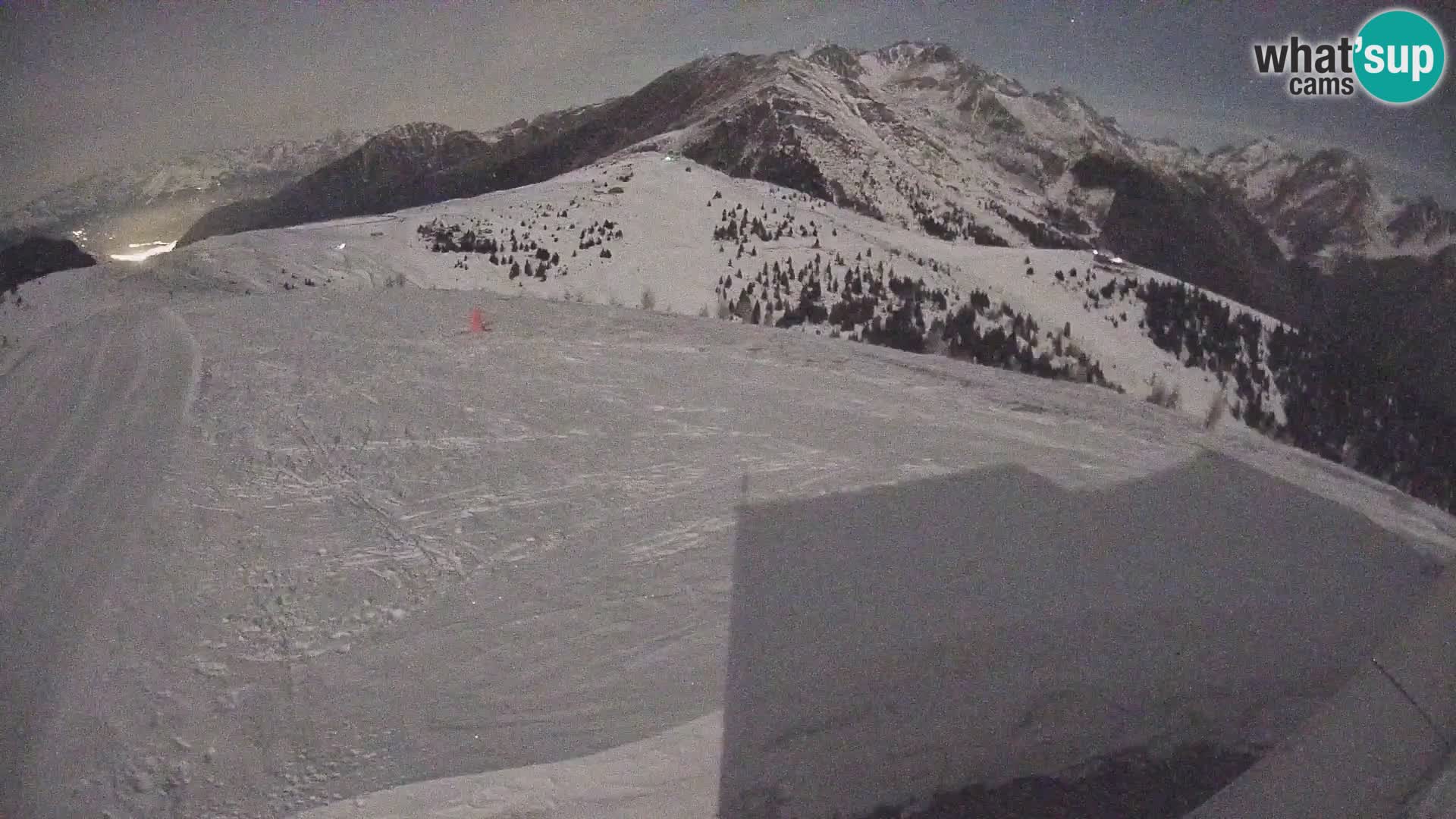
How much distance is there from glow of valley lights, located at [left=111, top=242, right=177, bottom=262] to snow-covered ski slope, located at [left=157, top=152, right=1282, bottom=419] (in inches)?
24.9

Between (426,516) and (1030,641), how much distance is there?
10.0ft

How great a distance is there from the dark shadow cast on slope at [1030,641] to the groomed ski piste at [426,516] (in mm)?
266

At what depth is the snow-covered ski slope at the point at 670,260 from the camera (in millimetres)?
11508

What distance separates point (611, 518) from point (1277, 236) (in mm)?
33414

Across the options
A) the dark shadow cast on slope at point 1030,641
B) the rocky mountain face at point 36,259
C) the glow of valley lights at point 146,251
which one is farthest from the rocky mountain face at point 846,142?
the dark shadow cast on slope at point 1030,641

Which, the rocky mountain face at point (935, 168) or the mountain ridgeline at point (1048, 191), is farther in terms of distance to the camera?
the rocky mountain face at point (935, 168)

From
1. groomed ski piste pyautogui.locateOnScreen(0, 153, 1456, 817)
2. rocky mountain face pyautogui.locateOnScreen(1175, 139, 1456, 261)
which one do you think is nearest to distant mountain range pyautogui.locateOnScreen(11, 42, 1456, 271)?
rocky mountain face pyautogui.locateOnScreen(1175, 139, 1456, 261)

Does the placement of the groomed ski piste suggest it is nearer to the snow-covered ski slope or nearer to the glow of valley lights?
the snow-covered ski slope

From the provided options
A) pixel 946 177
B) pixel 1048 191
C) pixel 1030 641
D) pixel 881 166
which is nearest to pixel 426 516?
pixel 1030 641

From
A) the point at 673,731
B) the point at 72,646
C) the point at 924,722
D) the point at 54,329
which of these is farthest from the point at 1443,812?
the point at 54,329

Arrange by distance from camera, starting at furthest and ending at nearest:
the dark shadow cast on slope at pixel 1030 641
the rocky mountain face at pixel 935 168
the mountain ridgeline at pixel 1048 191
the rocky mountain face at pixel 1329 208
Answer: the rocky mountain face at pixel 935 168 < the mountain ridgeline at pixel 1048 191 < the rocky mountain face at pixel 1329 208 < the dark shadow cast on slope at pixel 1030 641

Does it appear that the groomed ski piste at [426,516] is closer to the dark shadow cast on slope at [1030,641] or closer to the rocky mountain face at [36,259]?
the dark shadow cast on slope at [1030,641]

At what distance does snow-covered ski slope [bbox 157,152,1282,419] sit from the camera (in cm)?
1151

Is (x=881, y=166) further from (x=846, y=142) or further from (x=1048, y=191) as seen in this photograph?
(x=1048, y=191)
